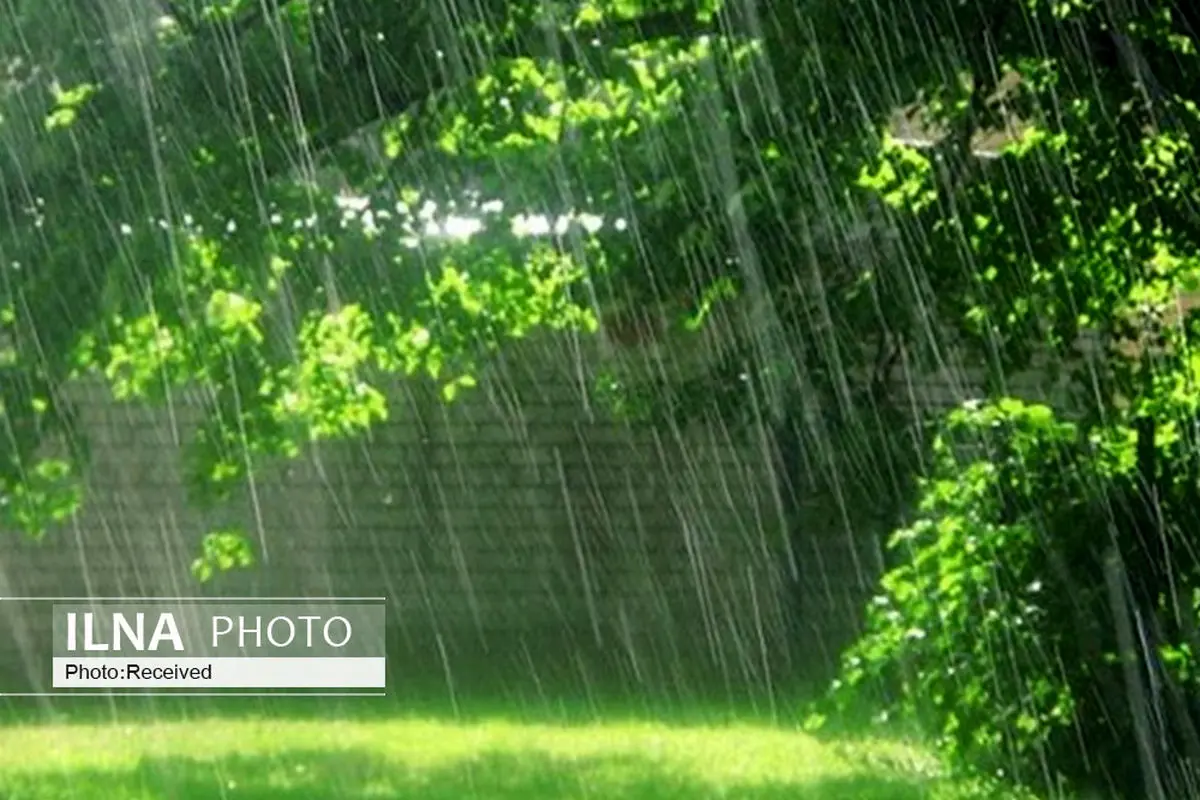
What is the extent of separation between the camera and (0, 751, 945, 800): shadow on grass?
4.47 metres

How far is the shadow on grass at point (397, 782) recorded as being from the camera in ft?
14.7

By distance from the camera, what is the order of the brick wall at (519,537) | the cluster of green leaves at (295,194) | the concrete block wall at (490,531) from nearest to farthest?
the cluster of green leaves at (295,194) < the brick wall at (519,537) < the concrete block wall at (490,531)

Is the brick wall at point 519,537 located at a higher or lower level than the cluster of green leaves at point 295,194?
lower

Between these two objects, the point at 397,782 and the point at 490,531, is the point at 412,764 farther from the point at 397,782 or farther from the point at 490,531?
the point at 490,531

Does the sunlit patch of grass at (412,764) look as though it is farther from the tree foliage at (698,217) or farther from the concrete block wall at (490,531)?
the concrete block wall at (490,531)

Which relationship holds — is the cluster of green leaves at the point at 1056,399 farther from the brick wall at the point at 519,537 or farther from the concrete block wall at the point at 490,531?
the concrete block wall at the point at 490,531

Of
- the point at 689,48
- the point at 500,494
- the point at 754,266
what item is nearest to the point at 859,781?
the point at 754,266

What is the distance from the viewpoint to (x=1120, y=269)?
5098mm

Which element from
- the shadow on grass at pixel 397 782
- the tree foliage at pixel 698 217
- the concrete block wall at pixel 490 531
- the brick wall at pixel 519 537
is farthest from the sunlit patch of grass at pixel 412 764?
the concrete block wall at pixel 490 531

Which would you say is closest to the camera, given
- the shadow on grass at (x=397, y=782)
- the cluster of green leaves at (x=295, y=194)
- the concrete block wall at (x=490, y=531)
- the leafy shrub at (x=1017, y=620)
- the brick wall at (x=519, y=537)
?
the leafy shrub at (x=1017, y=620)

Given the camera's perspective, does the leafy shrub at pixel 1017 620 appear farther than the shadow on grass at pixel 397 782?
No

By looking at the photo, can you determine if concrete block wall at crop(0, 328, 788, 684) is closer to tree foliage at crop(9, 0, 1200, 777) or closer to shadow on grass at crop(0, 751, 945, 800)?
tree foliage at crop(9, 0, 1200, 777)

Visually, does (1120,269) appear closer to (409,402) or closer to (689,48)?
(689,48)

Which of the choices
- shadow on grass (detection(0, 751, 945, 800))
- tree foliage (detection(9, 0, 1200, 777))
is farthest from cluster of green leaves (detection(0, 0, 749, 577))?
shadow on grass (detection(0, 751, 945, 800))
